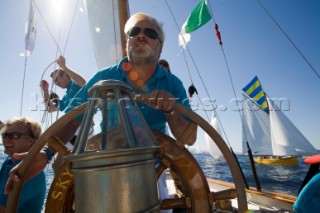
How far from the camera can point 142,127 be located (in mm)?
652

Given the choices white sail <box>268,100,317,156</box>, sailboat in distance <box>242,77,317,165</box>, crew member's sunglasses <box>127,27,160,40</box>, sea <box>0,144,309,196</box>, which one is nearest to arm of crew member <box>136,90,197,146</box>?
crew member's sunglasses <box>127,27,160,40</box>

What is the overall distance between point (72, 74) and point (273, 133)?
24.0 m

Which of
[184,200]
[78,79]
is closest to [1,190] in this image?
[184,200]

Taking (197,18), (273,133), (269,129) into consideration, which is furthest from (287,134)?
(197,18)

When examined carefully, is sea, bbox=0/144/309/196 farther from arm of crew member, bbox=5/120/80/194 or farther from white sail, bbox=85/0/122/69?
arm of crew member, bbox=5/120/80/194

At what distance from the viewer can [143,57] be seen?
1.58 meters

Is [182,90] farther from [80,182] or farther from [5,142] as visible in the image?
[5,142]

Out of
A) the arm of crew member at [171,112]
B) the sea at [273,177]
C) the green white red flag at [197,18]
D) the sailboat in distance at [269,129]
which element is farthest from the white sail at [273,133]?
the arm of crew member at [171,112]

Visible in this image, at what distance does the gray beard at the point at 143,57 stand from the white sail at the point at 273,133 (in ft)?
68.8

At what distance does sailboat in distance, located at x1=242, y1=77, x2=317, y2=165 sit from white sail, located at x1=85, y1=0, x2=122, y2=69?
16998 millimetres

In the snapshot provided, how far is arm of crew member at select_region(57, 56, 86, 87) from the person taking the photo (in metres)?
3.35

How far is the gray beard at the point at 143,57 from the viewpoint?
1.58 meters

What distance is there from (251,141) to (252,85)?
6.75m

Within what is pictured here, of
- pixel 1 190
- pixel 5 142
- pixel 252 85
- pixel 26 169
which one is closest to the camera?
pixel 26 169
